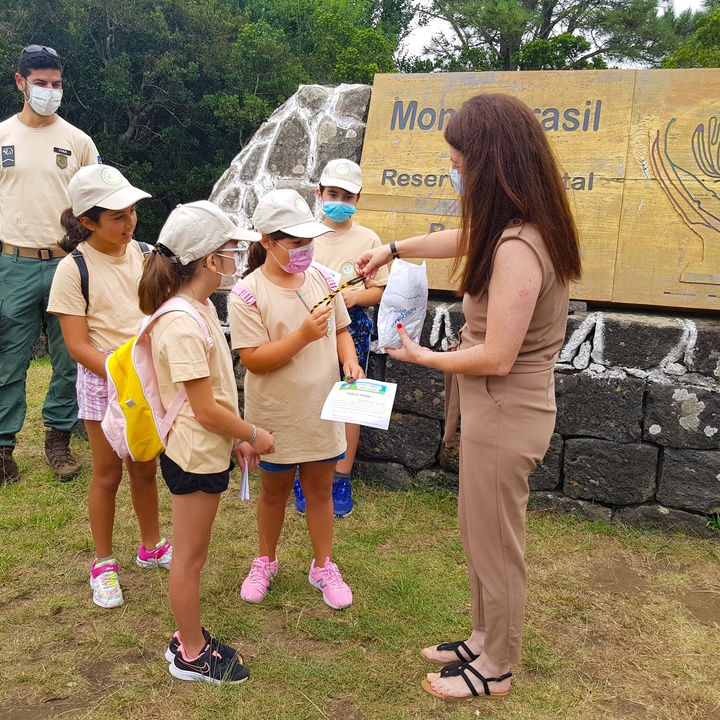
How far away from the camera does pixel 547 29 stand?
17031 mm

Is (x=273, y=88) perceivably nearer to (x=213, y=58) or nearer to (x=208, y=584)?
(x=213, y=58)

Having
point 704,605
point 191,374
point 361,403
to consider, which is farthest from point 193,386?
point 704,605

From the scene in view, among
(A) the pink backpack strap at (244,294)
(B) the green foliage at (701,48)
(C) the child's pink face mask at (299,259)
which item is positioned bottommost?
(A) the pink backpack strap at (244,294)

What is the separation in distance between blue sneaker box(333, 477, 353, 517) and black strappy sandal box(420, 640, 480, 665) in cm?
127

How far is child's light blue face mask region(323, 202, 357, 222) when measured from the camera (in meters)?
3.74

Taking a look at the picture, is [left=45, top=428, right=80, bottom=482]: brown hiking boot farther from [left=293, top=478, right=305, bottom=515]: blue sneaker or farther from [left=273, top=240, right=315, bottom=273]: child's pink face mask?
[left=273, top=240, right=315, bottom=273]: child's pink face mask

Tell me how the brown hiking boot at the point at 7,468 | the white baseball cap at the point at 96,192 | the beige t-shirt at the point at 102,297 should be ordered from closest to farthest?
the white baseball cap at the point at 96,192, the beige t-shirt at the point at 102,297, the brown hiking boot at the point at 7,468

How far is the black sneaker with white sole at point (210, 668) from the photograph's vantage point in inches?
95.8

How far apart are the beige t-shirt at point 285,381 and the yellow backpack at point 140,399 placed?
42 cm

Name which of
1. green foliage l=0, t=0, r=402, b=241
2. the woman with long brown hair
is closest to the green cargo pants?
the woman with long brown hair

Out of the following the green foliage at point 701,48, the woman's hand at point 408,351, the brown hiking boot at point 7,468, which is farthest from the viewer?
the green foliage at point 701,48

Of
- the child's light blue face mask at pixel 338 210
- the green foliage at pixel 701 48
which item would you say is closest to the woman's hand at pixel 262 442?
the child's light blue face mask at pixel 338 210

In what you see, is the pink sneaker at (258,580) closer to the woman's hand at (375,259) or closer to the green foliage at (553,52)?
the woman's hand at (375,259)

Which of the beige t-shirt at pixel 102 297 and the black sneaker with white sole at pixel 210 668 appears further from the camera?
the beige t-shirt at pixel 102 297
